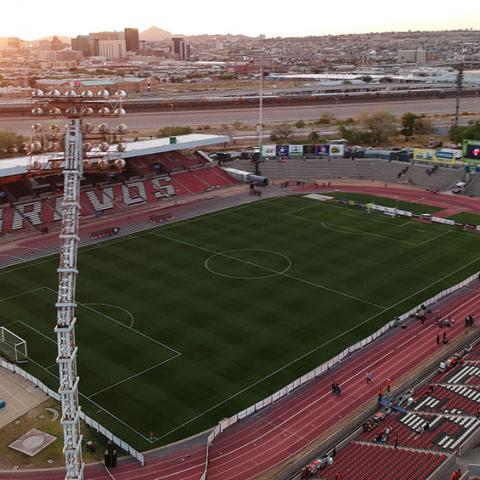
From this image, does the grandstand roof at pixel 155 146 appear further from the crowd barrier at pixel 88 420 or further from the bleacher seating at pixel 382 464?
the bleacher seating at pixel 382 464

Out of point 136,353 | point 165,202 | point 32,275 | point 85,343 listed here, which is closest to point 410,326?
point 136,353

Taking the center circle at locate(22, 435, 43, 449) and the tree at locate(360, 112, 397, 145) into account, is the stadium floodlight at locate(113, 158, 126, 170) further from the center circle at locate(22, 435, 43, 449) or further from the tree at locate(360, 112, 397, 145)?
the tree at locate(360, 112, 397, 145)

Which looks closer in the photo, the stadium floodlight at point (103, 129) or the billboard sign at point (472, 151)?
the stadium floodlight at point (103, 129)

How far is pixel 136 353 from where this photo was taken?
47844 millimetres

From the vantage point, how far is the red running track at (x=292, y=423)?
35188 mm

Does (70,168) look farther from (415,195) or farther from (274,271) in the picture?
(415,195)

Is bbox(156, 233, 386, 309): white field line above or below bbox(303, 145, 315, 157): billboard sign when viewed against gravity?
below

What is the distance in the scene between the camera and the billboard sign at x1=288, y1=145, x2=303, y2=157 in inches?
4599

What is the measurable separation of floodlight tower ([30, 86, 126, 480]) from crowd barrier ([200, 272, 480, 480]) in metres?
16.2

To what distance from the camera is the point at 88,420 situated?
1529 inches

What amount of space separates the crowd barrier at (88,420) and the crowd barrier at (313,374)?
173 inches

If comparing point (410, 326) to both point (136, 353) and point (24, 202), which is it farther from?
point (24, 202)

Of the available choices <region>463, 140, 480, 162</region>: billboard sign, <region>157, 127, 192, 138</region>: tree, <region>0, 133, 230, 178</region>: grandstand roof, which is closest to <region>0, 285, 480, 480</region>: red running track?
<region>0, 133, 230, 178</region>: grandstand roof

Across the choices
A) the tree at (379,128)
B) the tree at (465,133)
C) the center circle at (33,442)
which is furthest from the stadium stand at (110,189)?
the tree at (465,133)
